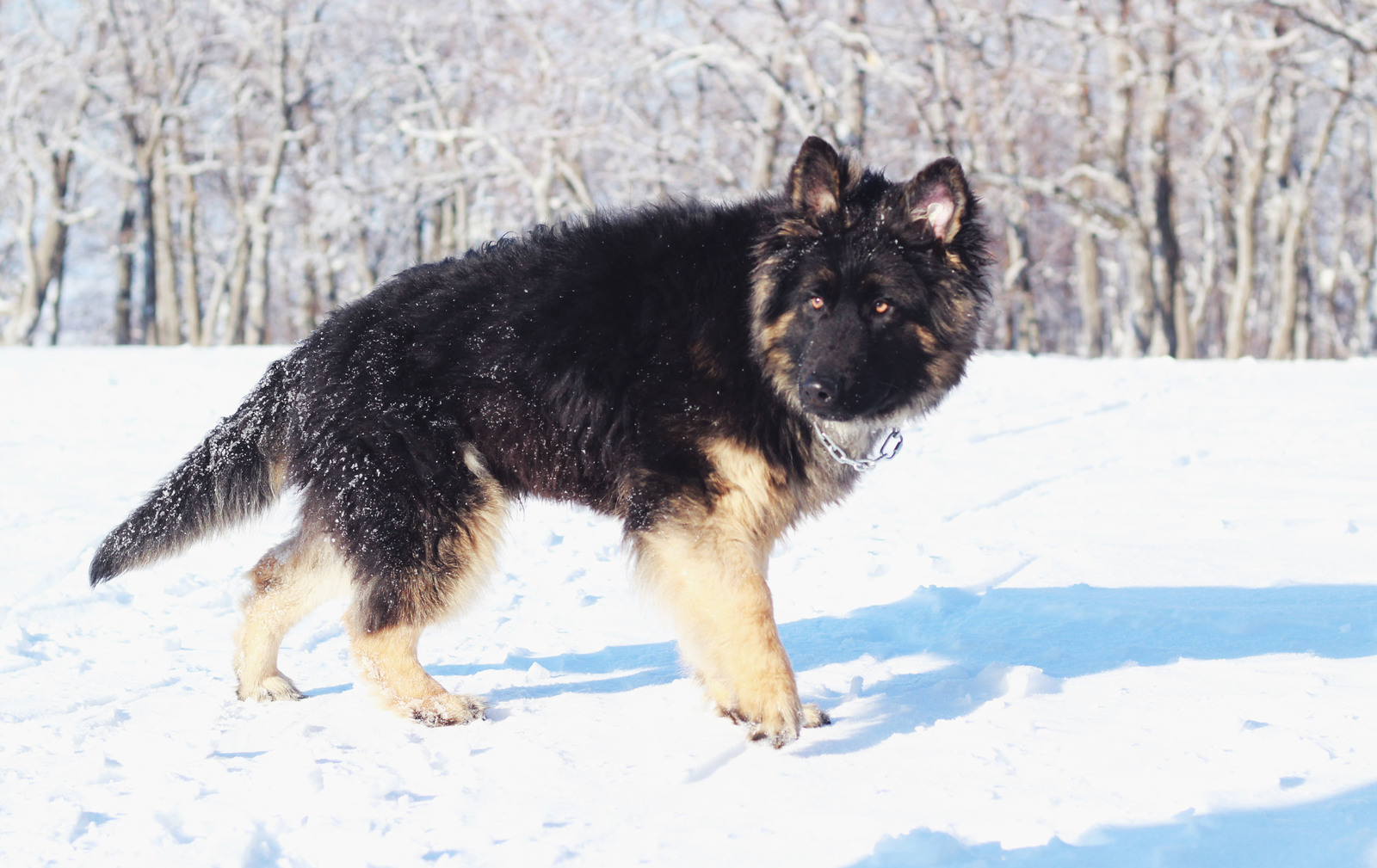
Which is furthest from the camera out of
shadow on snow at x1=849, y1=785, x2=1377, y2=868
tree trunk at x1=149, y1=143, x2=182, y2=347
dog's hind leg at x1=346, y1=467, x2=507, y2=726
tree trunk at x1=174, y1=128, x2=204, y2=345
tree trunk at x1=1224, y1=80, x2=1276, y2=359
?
tree trunk at x1=174, y1=128, x2=204, y2=345

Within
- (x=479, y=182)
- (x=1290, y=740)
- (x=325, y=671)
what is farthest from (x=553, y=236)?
(x=479, y=182)

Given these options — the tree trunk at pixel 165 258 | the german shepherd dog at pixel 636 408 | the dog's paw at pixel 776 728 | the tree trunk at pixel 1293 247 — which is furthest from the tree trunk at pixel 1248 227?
the tree trunk at pixel 165 258

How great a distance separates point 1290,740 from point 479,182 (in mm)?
30024

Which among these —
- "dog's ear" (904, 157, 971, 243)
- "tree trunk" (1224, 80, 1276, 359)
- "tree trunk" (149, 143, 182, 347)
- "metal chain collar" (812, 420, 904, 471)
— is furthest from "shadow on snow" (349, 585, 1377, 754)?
"tree trunk" (149, 143, 182, 347)

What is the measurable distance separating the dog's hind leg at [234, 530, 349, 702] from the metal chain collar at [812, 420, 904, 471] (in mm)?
1939

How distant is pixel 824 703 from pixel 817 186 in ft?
6.60

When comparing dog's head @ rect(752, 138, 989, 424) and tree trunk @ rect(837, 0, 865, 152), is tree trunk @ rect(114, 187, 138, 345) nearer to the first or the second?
tree trunk @ rect(837, 0, 865, 152)

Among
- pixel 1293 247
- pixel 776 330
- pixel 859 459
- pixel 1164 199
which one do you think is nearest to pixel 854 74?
pixel 1164 199

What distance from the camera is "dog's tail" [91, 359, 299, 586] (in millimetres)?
4277

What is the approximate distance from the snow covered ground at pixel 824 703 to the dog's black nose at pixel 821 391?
3.44ft

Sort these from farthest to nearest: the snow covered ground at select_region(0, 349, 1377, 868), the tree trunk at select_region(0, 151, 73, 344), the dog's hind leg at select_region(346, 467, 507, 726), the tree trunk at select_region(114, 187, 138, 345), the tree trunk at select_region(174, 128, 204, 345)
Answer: the tree trunk at select_region(114, 187, 138, 345), the tree trunk at select_region(174, 128, 204, 345), the tree trunk at select_region(0, 151, 73, 344), the dog's hind leg at select_region(346, 467, 507, 726), the snow covered ground at select_region(0, 349, 1377, 868)

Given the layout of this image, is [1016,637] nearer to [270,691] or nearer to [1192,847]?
[1192,847]

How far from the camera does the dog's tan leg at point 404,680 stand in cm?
397

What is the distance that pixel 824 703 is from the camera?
4.19m
